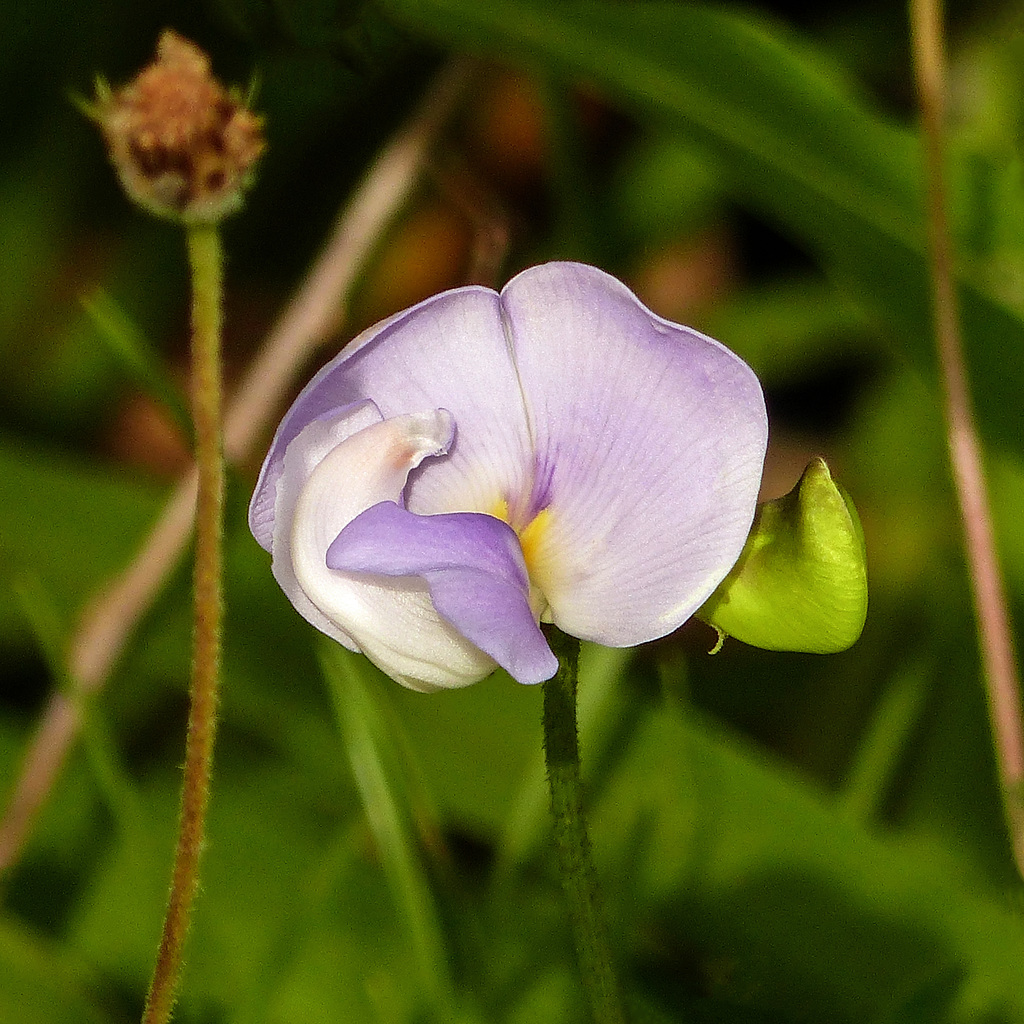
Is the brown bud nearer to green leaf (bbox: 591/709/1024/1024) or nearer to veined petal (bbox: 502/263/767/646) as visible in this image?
veined petal (bbox: 502/263/767/646)

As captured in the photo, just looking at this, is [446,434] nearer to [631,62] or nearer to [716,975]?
[716,975]

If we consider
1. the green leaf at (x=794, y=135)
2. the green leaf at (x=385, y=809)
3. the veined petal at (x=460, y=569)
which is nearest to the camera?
the veined petal at (x=460, y=569)

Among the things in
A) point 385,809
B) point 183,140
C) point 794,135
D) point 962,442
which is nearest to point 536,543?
point 183,140

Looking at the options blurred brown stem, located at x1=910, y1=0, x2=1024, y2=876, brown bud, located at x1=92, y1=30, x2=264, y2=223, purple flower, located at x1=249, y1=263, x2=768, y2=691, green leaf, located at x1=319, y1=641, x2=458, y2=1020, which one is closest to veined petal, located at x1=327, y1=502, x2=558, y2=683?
purple flower, located at x1=249, y1=263, x2=768, y2=691

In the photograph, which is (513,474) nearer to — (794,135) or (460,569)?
(460,569)

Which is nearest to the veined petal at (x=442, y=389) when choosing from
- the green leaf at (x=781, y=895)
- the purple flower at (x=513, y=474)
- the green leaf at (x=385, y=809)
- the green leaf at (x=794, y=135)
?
the purple flower at (x=513, y=474)

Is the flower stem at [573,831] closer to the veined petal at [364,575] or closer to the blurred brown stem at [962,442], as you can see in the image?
the veined petal at [364,575]
